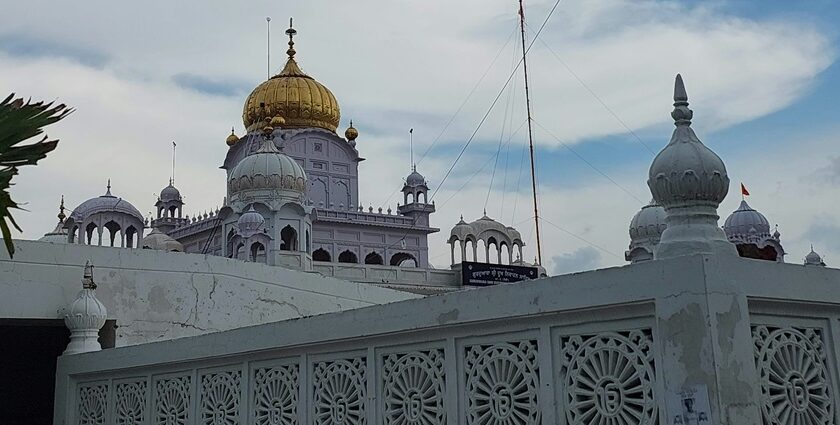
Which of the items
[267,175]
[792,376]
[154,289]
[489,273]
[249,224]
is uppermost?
[267,175]

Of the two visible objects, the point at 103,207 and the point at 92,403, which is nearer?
the point at 92,403

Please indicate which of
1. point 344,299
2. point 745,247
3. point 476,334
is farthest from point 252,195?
point 476,334

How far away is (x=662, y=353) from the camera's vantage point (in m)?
5.14

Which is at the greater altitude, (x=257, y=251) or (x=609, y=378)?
(x=257, y=251)

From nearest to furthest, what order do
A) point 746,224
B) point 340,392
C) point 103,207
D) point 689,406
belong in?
point 689,406 → point 340,392 → point 103,207 → point 746,224

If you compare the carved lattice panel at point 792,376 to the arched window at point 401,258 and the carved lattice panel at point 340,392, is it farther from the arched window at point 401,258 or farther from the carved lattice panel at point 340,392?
the arched window at point 401,258

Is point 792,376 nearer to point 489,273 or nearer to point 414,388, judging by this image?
point 414,388

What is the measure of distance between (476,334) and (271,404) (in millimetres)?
2503

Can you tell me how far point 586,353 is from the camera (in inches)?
220

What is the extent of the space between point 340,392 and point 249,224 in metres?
23.6

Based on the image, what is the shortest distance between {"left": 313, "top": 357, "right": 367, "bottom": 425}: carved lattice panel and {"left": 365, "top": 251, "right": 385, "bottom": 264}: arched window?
1290 inches

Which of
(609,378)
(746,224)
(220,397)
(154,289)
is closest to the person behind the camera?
(609,378)

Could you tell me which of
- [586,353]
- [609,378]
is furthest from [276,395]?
[609,378]

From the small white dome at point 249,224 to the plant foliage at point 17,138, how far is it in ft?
76.8
